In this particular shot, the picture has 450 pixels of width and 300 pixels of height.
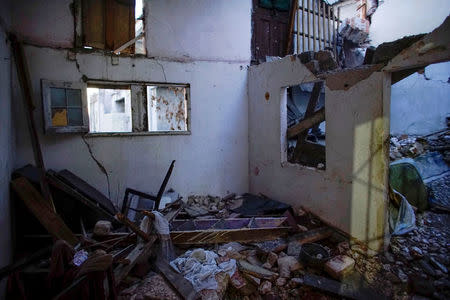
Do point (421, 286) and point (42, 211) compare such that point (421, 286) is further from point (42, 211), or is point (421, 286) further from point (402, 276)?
point (42, 211)

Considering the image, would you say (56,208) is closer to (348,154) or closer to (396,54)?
(348,154)

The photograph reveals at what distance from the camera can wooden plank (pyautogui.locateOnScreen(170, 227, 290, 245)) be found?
11.6ft

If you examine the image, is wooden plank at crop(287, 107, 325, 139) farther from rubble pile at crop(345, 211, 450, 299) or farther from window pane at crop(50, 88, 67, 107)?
window pane at crop(50, 88, 67, 107)

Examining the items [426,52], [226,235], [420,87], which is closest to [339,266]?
[226,235]

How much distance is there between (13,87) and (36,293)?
10.0 feet

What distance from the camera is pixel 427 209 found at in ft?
14.1

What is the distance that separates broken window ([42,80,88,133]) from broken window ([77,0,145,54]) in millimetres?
815

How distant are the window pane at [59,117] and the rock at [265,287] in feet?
12.1

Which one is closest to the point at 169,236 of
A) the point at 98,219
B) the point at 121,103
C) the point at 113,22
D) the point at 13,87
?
the point at 98,219

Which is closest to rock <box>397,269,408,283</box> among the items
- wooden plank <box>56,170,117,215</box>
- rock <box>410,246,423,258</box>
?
rock <box>410,246,423,258</box>

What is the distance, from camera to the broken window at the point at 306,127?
457 cm

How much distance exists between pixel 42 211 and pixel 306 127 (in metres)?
4.10

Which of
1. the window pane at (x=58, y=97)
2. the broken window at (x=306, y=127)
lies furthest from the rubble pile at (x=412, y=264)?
the window pane at (x=58, y=97)

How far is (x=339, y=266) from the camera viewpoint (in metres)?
2.99
